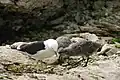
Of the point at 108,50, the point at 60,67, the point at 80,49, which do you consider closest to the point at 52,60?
the point at 60,67

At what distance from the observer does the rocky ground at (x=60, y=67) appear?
14.4ft

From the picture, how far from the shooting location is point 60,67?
16.5 ft

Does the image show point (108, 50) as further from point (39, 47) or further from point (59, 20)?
point (59, 20)

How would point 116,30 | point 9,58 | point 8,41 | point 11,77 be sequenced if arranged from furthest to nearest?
point 8,41 → point 116,30 → point 9,58 → point 11,77

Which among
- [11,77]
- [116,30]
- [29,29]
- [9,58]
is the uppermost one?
[29,29]

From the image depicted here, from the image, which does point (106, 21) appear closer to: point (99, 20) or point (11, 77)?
point (99, 20)

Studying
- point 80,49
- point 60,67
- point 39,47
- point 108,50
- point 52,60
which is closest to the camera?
point 39,47

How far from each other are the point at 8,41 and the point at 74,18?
275 centimetres

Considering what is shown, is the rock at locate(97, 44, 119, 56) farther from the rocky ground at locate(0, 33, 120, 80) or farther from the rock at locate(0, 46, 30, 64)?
the rock at locate(0, 46, 30, 64)

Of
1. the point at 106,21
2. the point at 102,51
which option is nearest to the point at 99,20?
the point at 106,21

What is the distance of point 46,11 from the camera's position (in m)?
10.5

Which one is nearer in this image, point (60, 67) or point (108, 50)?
point (60, 67)

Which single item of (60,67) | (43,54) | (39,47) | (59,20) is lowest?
(60,67)

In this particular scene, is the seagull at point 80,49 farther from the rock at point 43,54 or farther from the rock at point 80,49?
the rock at point 43,54
